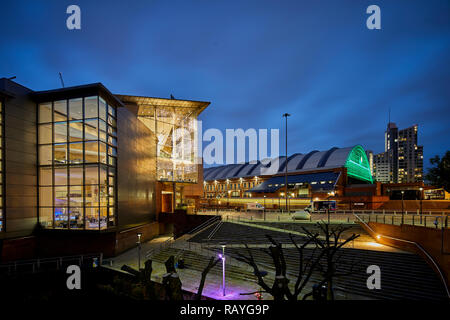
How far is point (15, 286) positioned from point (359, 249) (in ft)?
85.4

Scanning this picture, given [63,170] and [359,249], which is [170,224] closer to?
[63,170]

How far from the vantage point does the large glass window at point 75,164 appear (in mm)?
20594

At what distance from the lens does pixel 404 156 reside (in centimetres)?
13950

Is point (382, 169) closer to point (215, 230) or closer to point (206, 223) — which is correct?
point (206, 223)

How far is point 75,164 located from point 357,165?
201ft

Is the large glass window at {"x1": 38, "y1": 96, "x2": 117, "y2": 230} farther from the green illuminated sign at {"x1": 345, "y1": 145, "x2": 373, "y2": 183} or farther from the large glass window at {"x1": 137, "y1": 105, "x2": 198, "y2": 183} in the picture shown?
the green illuminated sign at {"x1": 345, "y1": 145, "x2": 373, "y2": 183}

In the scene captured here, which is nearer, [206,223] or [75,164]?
[75,164]

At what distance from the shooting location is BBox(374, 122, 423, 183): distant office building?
444 feet

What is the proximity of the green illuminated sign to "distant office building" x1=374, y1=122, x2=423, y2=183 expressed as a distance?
334 feet

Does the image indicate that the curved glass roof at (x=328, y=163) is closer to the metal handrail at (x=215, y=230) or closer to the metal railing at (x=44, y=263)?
the metal handrail at (x=215, y=230)

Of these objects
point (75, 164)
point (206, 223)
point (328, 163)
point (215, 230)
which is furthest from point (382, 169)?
point (75, 164)
